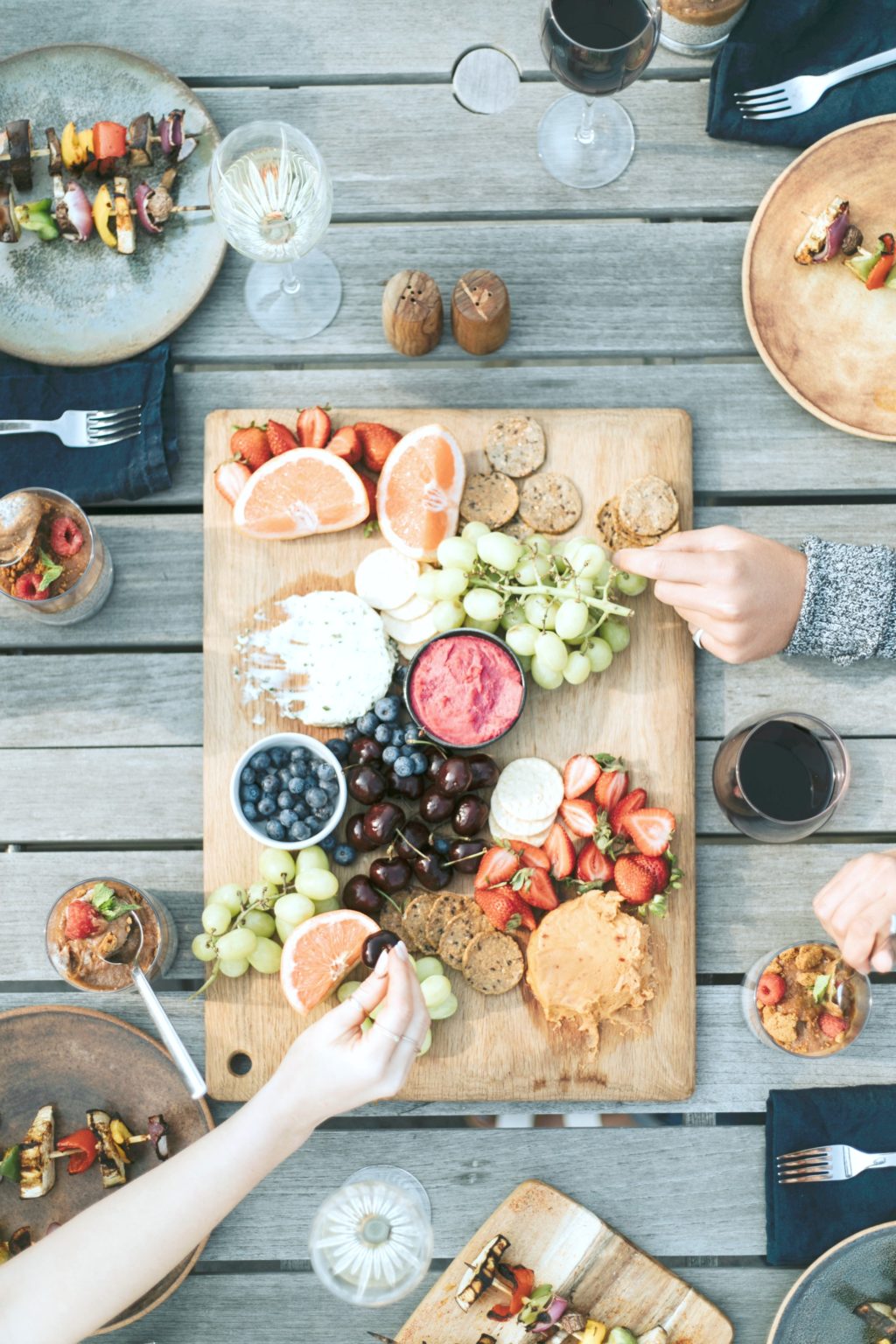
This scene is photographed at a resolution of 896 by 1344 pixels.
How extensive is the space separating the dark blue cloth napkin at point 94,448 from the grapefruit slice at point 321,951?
0.77 metres

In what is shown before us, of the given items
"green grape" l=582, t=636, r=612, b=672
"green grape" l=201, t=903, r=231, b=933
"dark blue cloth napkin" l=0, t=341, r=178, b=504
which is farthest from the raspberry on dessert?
"green grape" l=582, t=636, r=612, b=672

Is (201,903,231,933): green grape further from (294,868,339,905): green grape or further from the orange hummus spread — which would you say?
the orange hummus spread

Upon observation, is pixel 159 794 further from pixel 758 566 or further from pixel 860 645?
pixel 860 645

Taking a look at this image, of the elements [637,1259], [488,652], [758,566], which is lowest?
[637,1259]

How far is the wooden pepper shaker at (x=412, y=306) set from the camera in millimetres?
1673

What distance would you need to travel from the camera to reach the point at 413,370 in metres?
1.79

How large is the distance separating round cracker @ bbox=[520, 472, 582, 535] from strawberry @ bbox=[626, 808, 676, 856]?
477mm

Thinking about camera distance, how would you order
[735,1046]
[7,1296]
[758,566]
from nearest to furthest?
[7,1296], [758,566], [735,1046]

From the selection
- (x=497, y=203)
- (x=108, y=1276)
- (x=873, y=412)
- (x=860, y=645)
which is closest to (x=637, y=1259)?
(x=108, y=1276)

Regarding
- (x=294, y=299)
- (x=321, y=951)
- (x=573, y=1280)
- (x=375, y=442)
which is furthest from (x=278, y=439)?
(x=573, y=1280)

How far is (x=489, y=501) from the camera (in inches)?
67.4

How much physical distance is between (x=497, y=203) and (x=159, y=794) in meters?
1.16

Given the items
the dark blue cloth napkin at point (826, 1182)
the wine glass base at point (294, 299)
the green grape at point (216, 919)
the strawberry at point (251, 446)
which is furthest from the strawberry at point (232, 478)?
the dark blue cloth napkin at point (826, 1182)

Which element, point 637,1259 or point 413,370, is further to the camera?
point 413,370
